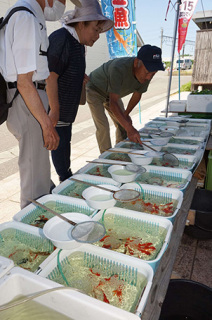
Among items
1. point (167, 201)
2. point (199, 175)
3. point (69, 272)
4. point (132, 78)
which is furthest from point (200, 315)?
point (132, 78)

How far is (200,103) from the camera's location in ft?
13.3

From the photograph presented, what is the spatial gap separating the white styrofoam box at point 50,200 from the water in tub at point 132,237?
153 mm

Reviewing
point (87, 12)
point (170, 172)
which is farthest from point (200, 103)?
point (87, 12)

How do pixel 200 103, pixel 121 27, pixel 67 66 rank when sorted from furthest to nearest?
1. pixel 121 27
2. pixel 200 103
3. pixel 67 66

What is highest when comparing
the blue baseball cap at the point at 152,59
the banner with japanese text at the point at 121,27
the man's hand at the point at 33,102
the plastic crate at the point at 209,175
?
the banner with japanese text at the point at 121,27

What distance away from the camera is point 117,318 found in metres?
0.75

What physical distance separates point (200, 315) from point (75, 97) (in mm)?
2200

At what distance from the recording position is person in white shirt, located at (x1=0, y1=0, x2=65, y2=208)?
1474 millimetres

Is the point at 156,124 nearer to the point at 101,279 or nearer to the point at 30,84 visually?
the point at 30,84

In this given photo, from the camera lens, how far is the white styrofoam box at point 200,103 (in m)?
3.96

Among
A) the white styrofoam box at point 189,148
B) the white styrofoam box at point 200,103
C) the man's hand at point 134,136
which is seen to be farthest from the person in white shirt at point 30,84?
the white styrofoam box at point 200,103

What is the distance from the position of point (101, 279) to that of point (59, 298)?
0.27m

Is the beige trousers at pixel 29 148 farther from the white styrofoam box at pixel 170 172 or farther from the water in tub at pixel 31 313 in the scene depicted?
the water in tub at pixel 31 313

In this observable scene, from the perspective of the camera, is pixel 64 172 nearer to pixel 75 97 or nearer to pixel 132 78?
pixel 75 97
